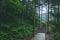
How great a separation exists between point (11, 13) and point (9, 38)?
8.14 feet

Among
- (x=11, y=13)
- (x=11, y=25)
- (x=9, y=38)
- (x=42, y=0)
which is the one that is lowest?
(x=9, y=38)

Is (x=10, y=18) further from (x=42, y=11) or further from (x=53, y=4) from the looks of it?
(x=42, y=11)

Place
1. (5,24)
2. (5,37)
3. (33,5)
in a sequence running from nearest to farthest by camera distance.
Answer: (5,37) < (5,24) < (33,5)

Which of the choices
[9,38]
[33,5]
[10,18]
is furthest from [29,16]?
[9,38]

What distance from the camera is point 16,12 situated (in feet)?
39.4

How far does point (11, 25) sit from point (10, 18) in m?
0.76

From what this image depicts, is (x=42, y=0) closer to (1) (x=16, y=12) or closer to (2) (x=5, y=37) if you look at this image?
(1) (x=16, y=12)

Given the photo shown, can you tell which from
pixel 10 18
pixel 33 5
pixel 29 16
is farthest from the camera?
pixel 33 5

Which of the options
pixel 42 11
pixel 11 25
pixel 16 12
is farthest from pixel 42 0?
pixel 11 25

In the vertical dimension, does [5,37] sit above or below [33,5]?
below

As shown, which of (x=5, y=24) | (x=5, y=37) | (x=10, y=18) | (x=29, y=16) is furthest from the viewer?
(x=29, y=16)

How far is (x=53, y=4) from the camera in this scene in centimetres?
1509

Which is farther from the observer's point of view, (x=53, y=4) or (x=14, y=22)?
(x=53, y=4)

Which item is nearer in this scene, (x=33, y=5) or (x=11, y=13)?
(x=11, y=13)
